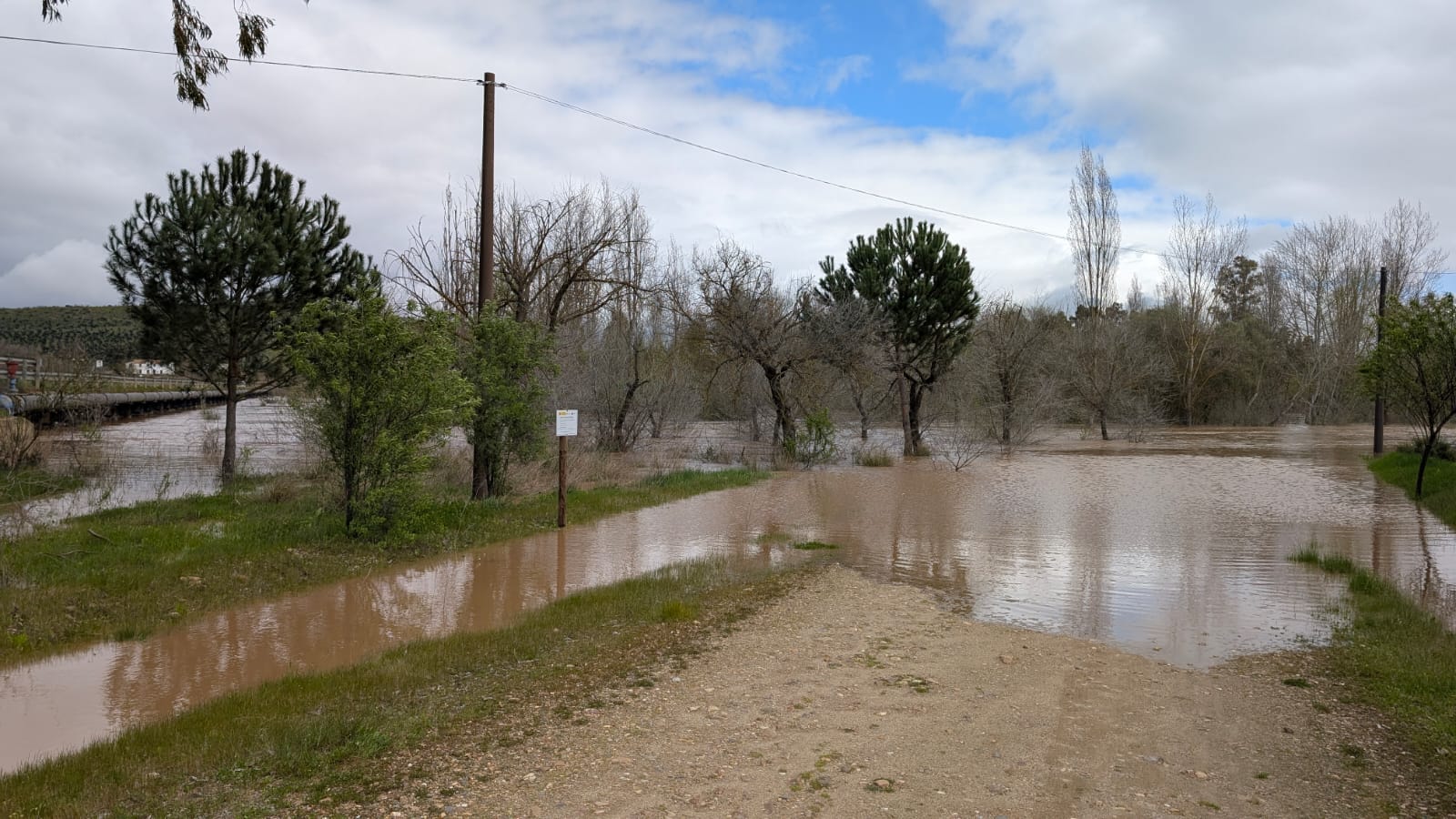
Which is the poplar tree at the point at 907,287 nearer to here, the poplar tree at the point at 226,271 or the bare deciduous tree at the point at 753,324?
the bare deciduous tree at the point at 753,324

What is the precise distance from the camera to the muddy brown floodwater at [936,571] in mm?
7402

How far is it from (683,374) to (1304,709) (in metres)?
26.9

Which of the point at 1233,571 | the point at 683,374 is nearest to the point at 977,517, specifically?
the point at 1233,571

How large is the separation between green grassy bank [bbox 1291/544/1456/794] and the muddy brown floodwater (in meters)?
0.44

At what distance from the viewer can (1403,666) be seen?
703 cm

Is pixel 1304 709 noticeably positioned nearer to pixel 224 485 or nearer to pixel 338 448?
pixel 338 448

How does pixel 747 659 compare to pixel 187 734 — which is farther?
pixel 747 659

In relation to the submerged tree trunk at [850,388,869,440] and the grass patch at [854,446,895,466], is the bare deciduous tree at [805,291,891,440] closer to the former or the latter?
the submerged tree trunk at [850,388,869,440]

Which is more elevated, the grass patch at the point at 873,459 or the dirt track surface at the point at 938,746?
the grass patch at the point at 873,459

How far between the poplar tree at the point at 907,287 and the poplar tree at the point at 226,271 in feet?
58.7

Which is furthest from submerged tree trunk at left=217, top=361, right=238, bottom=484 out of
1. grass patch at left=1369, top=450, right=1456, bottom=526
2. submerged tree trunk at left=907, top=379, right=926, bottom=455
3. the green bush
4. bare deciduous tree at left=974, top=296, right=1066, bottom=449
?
bare deciduous tree at left=974, top=296, right=1066, bottom=449

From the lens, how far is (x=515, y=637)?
803 centimetres

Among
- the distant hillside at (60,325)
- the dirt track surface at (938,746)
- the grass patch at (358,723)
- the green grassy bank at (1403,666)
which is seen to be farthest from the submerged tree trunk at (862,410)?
the distant hillside at (60,325)

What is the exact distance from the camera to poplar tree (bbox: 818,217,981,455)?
31.7 meters
